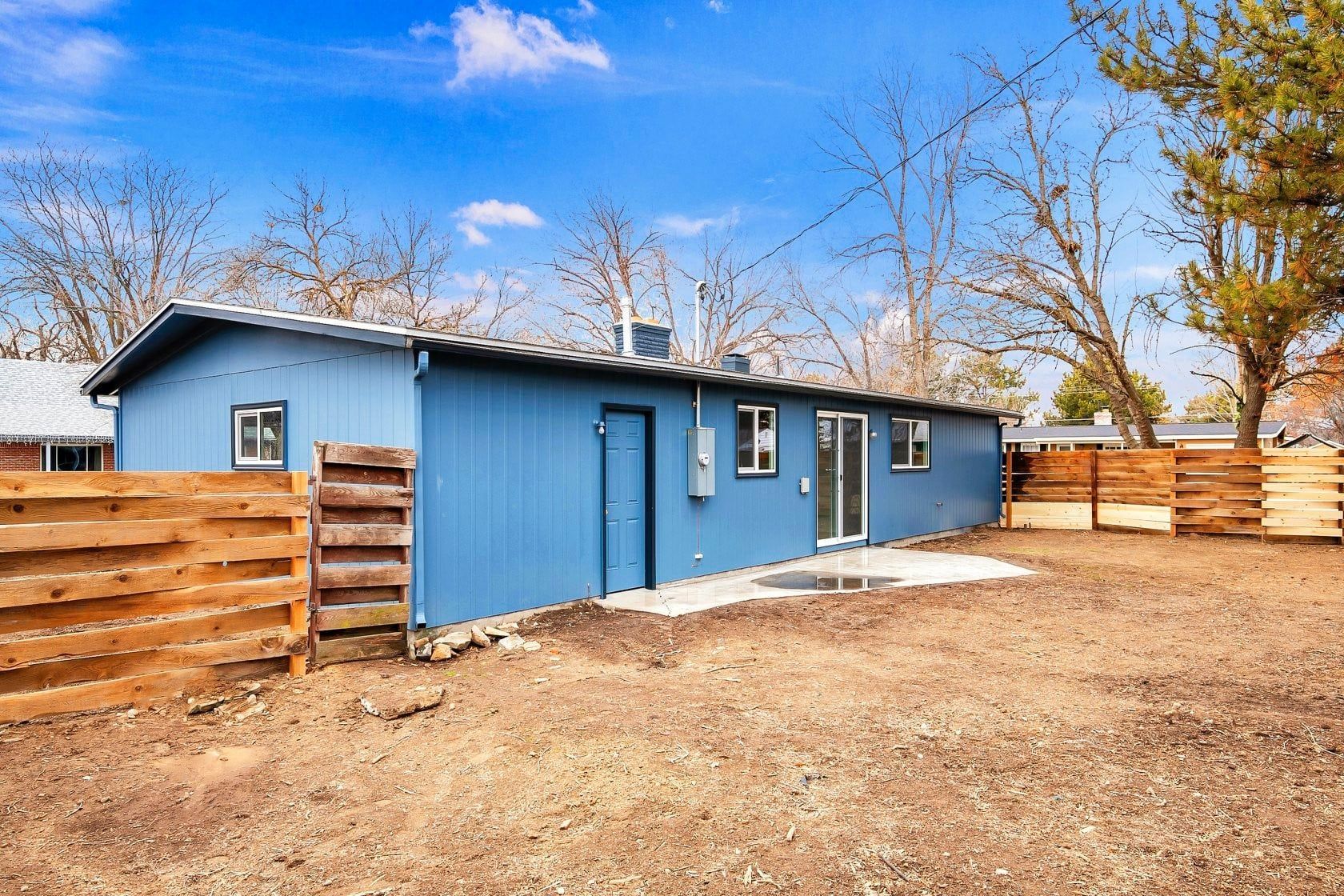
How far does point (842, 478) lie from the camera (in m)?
11.3

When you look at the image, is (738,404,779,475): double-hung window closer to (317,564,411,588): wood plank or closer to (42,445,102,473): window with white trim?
(317,564,411,588): wood plank

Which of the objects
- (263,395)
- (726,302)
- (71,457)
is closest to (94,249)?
(71,457)

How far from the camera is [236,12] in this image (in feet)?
60.0

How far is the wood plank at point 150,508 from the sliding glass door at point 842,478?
7535mm

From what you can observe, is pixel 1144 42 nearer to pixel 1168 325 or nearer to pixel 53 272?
pixel 1168 325

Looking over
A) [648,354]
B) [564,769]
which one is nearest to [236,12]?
[648,354]

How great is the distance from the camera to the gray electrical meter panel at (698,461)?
8398mm

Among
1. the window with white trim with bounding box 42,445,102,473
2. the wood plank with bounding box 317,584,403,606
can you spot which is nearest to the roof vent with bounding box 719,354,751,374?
the wood plank with bounding box 317,584,403,606

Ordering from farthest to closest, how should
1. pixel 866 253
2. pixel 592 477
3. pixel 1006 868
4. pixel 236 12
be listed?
pixel 866 253
pixel 236 12
pixel 592 477
pixel 1006 868

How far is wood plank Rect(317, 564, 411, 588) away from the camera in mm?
5062

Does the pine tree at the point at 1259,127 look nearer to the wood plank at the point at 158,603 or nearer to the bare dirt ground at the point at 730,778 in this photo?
the bare dirt ground at the point at 730,778

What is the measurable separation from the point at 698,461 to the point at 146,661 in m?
5.41

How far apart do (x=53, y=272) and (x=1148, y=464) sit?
28813 mm

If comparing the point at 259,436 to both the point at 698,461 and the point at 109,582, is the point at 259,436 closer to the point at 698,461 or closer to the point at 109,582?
the point at 109,582
